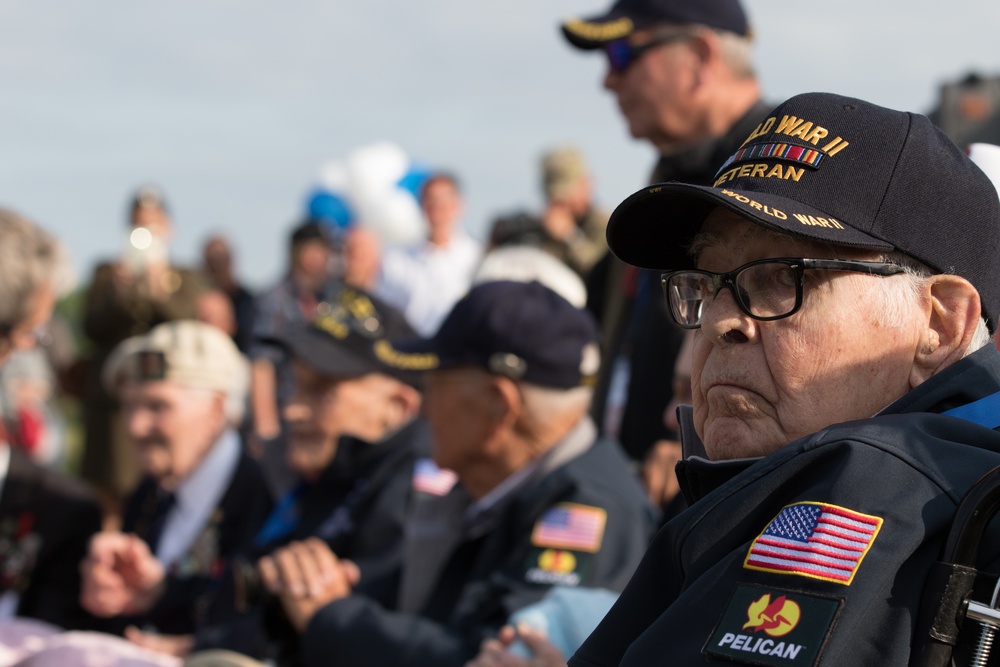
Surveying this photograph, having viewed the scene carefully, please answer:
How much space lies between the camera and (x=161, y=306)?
8.49 meters

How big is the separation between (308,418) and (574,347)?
1239 millimetres

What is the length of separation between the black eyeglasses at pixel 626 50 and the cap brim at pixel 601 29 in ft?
0.08

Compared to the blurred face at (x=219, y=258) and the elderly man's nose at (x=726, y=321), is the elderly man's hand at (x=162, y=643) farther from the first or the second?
the blurred face at (x=219, y=258)

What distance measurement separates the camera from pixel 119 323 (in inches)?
338

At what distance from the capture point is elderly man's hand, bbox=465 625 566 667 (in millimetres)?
2771

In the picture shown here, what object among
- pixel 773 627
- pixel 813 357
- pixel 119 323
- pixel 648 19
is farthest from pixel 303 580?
pixel 119 323

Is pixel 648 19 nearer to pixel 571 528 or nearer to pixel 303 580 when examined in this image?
pixel 571 528

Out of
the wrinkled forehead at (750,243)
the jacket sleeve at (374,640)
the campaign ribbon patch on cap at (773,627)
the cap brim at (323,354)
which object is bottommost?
the jacket sleeve at (374,640)

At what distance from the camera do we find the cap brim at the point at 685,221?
1806mm

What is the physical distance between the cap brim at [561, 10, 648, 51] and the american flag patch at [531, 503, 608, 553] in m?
1.85

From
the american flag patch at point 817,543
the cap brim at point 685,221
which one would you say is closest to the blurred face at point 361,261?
the cap brim at point 685,221

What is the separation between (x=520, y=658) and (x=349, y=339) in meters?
2.27

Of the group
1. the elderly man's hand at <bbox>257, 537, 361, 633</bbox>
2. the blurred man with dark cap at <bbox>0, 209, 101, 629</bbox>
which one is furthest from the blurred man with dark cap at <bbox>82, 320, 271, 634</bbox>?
the elderly man's hand at <bbox>257, 537, 361, 633</bbox>

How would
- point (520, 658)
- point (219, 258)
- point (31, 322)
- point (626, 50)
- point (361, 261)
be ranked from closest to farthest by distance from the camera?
1. point (520, 658)
2. point (626, 50)
3. point (31, 322)
4. point (361, 261)
5. point (219, 258)
